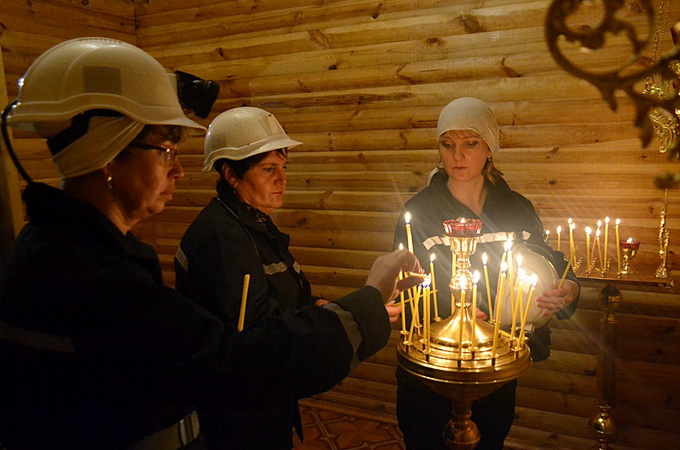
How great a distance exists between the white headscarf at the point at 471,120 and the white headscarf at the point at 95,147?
1719mm

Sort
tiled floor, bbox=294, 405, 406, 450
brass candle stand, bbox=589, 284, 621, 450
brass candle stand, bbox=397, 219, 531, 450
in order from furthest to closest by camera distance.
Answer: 1. tiled floor, bbox=294, 405, 406, 450
2. brass candle stand, bbox=589, 284, 621, 450
3. brass candle stand, bbox=397, 219, 531, 450

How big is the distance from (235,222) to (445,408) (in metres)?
1.41

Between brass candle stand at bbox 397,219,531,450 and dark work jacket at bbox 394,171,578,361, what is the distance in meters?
0.55

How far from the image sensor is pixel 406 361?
182 centimetres

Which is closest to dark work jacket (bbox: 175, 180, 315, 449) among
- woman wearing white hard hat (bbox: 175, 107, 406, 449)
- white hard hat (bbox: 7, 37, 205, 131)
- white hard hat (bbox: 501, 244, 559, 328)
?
woman wearing white hard hat (bbox: 175, 107, 406, 449)

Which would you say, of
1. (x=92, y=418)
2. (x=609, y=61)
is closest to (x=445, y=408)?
(x=92, y=418)

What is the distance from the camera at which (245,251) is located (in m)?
2.07

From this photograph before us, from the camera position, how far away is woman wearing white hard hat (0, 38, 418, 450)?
44.0 inches

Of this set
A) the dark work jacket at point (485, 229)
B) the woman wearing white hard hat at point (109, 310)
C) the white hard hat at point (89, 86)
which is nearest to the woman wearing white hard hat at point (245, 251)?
the woman wearing white hard hat at point (109, 310)

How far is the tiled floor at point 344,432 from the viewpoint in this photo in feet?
13.1

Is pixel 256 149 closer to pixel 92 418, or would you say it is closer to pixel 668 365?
pixel 92 418

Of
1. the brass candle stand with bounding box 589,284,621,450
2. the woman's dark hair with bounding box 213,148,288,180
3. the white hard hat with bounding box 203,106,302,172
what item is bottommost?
the brass candle stand with bounding box 589,284,621,450

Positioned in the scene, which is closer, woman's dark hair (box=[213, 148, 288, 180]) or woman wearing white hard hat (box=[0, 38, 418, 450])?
woman wearing white hard hat (box=[0, 38, 418, 450])

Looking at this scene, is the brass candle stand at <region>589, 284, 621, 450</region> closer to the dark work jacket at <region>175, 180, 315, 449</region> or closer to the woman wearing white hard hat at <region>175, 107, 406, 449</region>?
the woman wearing white hard hat at <region>175, 107, 406, 449</region>
